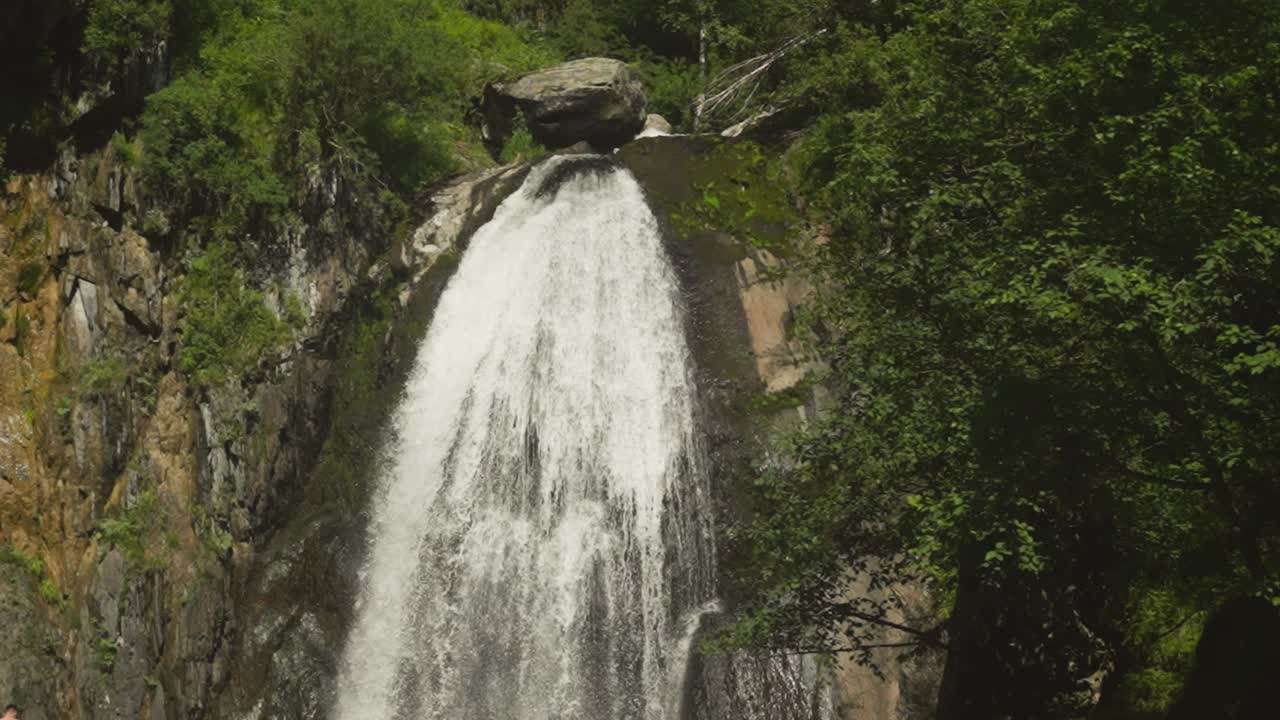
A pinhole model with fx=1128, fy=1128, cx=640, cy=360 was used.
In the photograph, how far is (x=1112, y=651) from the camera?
10703 millimetres

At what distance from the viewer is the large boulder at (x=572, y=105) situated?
27.5 m

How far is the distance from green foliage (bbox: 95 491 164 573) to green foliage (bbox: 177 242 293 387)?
2.34 m

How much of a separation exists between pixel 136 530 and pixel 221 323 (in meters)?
3.97

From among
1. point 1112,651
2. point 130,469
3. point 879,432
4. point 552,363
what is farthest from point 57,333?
point 1112,651

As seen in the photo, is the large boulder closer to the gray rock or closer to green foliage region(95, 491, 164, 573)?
the gray rock

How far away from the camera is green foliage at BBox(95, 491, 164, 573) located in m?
16.7

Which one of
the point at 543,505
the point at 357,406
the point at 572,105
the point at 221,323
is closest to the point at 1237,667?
the point at 543,505

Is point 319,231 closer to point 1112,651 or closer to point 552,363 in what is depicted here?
point 552,363

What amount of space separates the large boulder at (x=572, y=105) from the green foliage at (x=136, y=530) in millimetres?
13781

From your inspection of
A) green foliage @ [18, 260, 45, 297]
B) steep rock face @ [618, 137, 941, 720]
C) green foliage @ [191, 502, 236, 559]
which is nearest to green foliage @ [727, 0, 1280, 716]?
steep rock face @ [618, 137, 941, 720]

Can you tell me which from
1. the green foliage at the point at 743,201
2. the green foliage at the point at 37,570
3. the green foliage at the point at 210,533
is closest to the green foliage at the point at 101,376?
the green foliage at the point at 210,533

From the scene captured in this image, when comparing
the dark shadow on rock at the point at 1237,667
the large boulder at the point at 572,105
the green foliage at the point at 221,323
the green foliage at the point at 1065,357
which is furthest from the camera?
the large boulder at the point at 572,105

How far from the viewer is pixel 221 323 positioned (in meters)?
19.4

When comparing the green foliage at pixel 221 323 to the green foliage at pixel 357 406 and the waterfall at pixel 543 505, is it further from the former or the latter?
the waterfall at pixel 543 505
